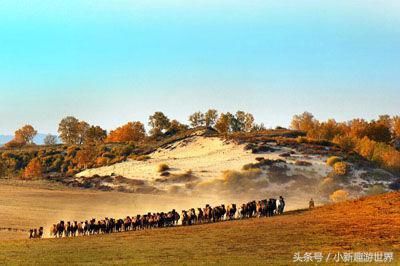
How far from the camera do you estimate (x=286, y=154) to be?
351 ft

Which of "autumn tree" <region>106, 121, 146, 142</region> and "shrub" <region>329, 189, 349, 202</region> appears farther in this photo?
"autumn tree" <region>106, 121, 146, 142</region>

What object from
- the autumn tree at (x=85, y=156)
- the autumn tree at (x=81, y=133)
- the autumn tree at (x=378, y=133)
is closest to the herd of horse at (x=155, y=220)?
the autumn tree at (x=85, y=156)

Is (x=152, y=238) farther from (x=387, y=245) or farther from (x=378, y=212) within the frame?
(x=378, y=212)

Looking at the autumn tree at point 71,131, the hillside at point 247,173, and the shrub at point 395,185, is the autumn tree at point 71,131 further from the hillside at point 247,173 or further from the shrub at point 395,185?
the shrub at point 395,185

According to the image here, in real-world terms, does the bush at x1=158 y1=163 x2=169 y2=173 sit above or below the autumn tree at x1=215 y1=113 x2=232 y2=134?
below

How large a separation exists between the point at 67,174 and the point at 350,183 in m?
52.3

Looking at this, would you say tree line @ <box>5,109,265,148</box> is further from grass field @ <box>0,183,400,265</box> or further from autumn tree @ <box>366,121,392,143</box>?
grass field @ <box>0,183,400,265</box>

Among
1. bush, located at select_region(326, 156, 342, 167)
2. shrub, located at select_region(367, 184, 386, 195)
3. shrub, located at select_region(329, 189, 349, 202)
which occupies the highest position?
bush, located at select_region(326, 156, 342, 167)

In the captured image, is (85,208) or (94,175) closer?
(85,208)

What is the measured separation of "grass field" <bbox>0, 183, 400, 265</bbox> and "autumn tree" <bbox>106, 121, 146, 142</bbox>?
135 meters

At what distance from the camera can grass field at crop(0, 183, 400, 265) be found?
31984mm

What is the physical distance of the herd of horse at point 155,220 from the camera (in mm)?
47281

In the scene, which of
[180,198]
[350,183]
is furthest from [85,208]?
[350,183]

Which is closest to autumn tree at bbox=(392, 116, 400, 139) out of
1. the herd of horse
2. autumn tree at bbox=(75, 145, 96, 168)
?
autumn tree at bbox=(75, 145, 96, 168)
